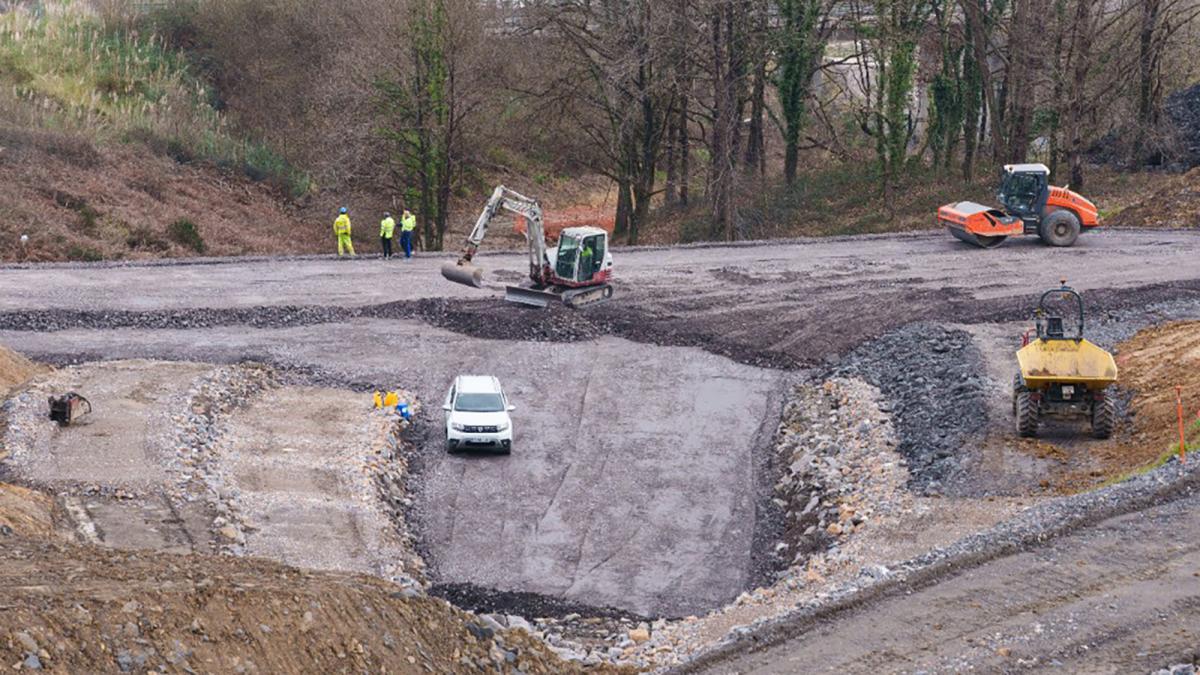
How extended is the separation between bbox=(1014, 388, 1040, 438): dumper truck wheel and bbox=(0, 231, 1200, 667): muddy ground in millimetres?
775

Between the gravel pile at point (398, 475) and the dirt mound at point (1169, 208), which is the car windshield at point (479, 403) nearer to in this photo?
the gravel pile at point (398, 475)

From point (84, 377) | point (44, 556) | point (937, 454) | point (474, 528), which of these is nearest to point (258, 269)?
point (84, 377)

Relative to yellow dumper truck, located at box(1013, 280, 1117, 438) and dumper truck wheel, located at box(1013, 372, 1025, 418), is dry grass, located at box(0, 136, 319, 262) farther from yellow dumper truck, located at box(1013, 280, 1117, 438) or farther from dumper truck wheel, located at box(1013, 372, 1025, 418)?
yellow dumper truck, located at box(1013, 280, 1117, 438)

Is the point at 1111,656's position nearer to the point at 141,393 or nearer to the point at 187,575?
the point at 187,575

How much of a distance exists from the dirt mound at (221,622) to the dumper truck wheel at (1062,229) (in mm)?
27597

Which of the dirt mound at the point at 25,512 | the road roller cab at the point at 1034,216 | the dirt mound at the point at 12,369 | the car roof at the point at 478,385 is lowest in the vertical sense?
the dirt mound at the point at 25,512

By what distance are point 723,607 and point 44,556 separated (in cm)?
961

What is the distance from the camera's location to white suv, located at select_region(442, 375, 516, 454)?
27562mm

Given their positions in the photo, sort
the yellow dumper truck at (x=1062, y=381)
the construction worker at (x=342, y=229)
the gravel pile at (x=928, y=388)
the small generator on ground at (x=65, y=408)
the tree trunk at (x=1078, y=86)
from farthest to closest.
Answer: the tree trunk at (x=1078, y=86)
the construction worker at (x=342, y=229)
the gravel pile at (x=928, y=388)
the small generator on ground at (x=65, y=408)
the yellow dumper truck at (x=1062, y=381)

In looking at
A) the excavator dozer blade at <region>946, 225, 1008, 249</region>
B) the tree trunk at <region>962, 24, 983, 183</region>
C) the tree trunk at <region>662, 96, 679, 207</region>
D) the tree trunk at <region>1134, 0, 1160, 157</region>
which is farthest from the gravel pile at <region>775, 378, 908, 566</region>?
the tree trunk at <region>1134, 0, 1160, 157</region>

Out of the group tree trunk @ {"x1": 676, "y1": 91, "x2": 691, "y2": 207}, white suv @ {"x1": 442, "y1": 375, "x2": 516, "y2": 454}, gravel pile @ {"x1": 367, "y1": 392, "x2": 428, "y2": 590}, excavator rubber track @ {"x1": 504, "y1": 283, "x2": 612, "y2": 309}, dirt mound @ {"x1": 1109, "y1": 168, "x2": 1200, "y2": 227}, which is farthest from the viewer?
tree trunk @ {"x1": 676, "y1": 91, "x2": 691, "y2": 207}

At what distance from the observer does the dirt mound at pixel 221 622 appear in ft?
46.7

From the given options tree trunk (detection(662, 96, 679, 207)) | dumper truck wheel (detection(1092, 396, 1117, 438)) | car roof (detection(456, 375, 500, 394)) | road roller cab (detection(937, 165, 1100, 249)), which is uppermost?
tree trunk (detection(662, 96, 679, 207))

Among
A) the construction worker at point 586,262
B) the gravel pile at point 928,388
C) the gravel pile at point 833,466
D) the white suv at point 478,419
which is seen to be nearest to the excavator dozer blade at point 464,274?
the construction worker at point 586,262
